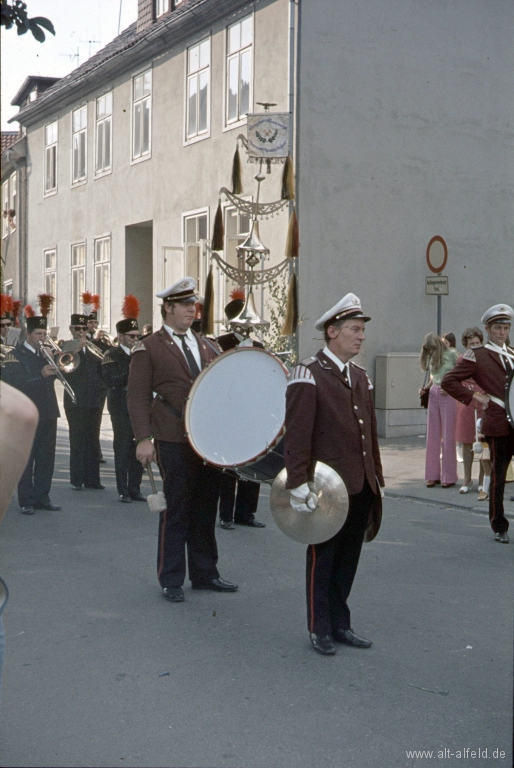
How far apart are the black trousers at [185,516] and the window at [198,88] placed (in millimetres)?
13753

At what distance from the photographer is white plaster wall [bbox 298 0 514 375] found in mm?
16312

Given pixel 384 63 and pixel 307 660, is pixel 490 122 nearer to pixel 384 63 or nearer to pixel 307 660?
pixel 384 63

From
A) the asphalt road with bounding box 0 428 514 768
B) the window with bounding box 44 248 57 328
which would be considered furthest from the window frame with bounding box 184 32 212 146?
the asphalt road with bounding box 0 428 514 768

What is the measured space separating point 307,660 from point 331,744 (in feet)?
3.44

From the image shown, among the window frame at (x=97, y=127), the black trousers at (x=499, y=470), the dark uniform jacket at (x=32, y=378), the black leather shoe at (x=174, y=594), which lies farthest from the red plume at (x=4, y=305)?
the window frame at (x=97, y=127)

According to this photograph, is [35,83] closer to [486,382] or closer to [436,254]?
[436,254]

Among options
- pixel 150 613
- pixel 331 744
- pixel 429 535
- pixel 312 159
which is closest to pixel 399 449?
pixel 312 159

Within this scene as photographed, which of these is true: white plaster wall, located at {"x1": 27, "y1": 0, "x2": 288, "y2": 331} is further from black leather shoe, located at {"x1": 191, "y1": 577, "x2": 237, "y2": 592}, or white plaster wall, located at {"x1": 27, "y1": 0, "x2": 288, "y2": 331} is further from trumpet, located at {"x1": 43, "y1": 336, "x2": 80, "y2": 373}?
black leather shoe, located at {"x1": 191, "y1": 577, "x2": 237, "y2": 592}

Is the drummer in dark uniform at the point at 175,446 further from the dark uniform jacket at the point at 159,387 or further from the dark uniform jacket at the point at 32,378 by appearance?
the dark uniform jacket at the point at 32,378

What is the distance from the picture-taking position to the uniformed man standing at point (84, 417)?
10891 mm

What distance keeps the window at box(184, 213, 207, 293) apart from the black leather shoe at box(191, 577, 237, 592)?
1300 cm

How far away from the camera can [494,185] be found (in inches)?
714

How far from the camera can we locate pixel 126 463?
10.1 m

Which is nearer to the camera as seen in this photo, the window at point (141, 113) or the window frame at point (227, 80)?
the window frame at point (227, 80)
